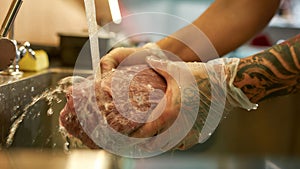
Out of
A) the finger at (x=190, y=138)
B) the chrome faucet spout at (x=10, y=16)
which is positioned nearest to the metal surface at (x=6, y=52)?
the chrome faucet spout at (x=10, y=16)

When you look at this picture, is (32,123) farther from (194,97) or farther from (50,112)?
(194,97)

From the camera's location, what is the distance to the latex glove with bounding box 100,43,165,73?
75 cm

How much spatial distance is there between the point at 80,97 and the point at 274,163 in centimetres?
94

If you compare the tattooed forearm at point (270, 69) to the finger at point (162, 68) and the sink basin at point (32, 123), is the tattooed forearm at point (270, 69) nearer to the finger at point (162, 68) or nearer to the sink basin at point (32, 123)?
the finger at point (162, 68)

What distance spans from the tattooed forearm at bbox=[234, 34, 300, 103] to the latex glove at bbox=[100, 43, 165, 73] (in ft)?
0.69

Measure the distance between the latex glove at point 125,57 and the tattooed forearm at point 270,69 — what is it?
0.21 m

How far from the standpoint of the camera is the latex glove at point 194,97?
1.94 feet

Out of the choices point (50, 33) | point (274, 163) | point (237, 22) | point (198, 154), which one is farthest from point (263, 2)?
point (50, 33)

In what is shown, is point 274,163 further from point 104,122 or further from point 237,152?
point 104,122

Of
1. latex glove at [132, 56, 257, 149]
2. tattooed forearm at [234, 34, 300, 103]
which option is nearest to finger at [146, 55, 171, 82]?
latex glove at [132, 56, 257, 149]

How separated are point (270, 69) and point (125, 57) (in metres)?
0.34

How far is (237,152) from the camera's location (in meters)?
1.32

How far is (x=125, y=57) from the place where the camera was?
864mm

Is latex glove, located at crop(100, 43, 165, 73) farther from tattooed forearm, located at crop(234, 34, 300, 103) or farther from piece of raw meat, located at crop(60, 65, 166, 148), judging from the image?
tattooed forearm, located at crop(234, 34, 300, 103)
